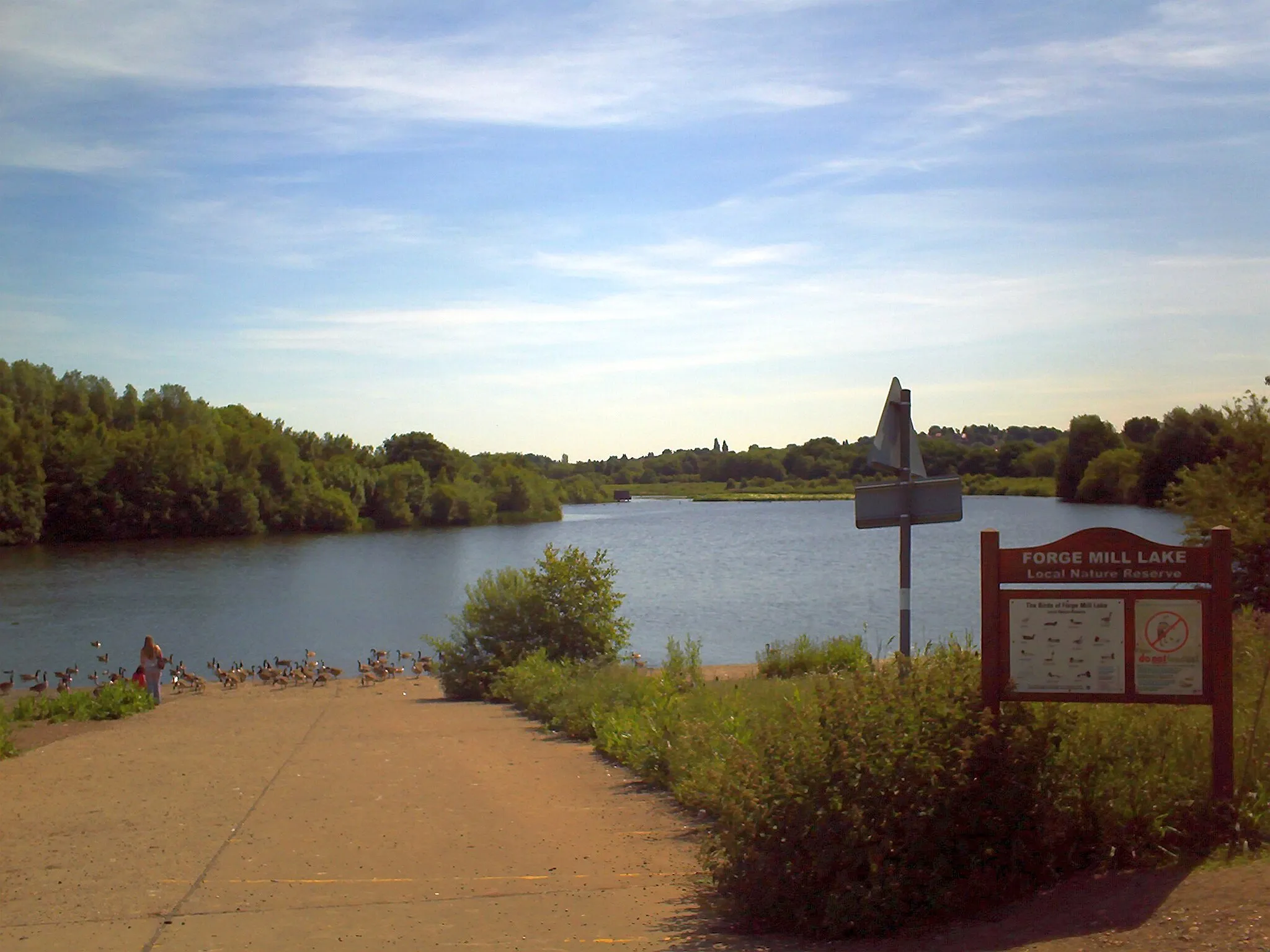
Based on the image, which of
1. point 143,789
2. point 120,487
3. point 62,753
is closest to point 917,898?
point 143,789

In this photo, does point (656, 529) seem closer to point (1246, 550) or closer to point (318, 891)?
point (1246, 550)

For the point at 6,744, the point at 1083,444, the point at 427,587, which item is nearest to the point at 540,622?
the point at 6,744

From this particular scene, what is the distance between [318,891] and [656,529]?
312ft

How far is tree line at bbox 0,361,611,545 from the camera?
84438 mm

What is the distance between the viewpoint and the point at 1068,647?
6395mm

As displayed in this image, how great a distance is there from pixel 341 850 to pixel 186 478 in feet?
290

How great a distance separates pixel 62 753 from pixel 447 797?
6.69 metres

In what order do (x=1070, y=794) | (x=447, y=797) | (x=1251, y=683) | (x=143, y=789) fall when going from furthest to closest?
1. (x=143, y=789)
2. (x=447, y=797)
3. (x=1251, y=683)
4. (x=1070, y=794)

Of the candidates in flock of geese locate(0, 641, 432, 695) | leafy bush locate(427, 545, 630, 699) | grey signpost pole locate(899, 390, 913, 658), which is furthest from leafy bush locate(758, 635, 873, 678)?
grey signpost pole locate(899, 390, 913, 658)

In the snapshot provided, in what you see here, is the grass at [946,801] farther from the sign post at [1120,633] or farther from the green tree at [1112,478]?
the green tree at [1112,478]

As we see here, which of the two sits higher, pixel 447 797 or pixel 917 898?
pixel 917 898

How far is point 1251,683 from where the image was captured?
312 inches

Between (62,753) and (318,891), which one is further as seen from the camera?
(62,753)

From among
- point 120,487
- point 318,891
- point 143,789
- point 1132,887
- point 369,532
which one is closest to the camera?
point 1132,887
